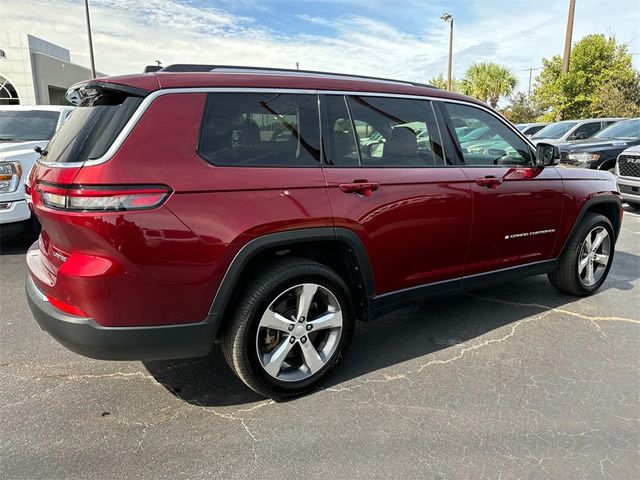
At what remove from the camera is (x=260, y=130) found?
2.58 m

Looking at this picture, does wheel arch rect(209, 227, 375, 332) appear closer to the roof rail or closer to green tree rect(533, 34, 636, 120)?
the roof rail

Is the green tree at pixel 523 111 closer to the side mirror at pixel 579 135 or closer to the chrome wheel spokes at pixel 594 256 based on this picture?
the side mirror at pixel 579 135

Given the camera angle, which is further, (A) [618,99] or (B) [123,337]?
(A) [618,99]

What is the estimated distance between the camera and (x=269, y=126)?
8.56 ft

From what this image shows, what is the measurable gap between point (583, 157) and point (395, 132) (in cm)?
846

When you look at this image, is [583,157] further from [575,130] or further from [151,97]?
[151,97]

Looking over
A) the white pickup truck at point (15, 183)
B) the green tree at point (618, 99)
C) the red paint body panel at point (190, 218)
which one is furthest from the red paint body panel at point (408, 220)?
the green tree at point (618, 99)

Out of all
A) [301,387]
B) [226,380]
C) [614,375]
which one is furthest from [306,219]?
[614,375]

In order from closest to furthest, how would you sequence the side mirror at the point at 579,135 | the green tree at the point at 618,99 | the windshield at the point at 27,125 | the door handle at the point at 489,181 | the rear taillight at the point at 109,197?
the rear taillight at the point at 109,197 < the door handle at the point at 489,181 < the windshield at the point at 27,125 < the side mirror at the point at 579,135 < the green tree at the point at 618,99

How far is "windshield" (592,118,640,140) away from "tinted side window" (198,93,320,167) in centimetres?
1022

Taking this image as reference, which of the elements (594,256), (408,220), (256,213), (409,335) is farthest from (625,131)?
(256,213)

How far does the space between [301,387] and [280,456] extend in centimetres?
52

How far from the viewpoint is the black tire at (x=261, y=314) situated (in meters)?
2.49

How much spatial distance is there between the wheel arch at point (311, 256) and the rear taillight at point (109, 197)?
0.50 m
